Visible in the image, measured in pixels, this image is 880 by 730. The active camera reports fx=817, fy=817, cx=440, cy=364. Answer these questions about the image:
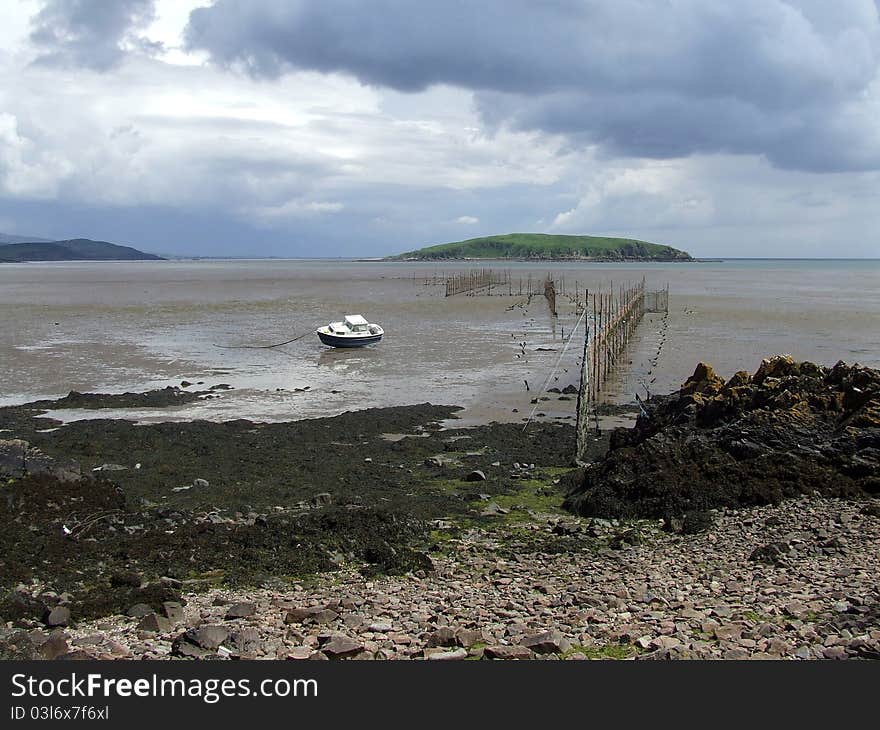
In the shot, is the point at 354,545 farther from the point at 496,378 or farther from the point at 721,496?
the point at 496,378

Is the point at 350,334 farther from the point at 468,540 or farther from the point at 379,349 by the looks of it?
the point at 468,540

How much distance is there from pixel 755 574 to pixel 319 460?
10.7 metres

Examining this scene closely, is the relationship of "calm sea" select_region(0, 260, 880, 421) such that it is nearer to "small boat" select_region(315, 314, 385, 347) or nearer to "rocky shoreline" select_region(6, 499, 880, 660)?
"small boat" select_region(315, 314, 385, 347)

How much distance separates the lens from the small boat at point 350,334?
40.2 meters

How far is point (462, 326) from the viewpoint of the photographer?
53094mm

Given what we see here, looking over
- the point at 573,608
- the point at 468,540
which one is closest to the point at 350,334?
the point at 468,540

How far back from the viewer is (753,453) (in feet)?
49.3

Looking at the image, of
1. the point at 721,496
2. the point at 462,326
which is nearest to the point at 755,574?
the point at 721,496

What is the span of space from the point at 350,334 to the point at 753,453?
1090 inches

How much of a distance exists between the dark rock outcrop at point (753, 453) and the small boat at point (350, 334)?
24.3 metres

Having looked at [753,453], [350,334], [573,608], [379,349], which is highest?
[350,334]

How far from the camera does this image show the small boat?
Result: 40250 mm

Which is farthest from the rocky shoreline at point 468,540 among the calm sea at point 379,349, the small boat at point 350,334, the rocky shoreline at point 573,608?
the small boat at point 350,334

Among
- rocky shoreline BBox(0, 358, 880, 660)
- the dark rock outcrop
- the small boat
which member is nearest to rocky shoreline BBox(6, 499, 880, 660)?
rocky shoreline BBox(0, 358, 880, 660)
